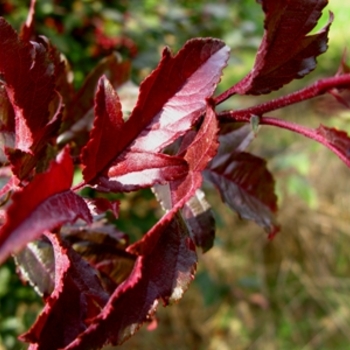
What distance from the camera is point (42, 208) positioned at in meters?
0.30

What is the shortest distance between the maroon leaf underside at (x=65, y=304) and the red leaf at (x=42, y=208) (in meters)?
0.06

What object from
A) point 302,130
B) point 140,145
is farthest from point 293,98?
point 140,145

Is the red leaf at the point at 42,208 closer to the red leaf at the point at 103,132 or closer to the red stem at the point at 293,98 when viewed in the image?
the red leaf at the point at 103,132

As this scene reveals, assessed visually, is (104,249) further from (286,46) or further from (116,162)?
(286,46)

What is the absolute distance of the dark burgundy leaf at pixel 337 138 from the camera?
453 millimetres

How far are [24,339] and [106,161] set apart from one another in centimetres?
15

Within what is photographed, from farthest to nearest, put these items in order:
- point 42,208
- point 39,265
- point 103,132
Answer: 1. point 39,265
2. point 103,132
3. point 42,208

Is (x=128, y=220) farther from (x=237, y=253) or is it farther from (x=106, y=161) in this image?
(x=237, y=253)

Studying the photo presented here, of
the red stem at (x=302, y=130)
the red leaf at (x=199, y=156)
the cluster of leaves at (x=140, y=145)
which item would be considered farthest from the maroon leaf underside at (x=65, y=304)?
the red stem at (x=302, y=130)

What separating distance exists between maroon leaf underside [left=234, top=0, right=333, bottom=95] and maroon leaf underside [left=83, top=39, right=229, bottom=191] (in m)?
0.04

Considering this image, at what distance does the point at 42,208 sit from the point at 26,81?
160mm

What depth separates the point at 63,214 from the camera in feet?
1.04

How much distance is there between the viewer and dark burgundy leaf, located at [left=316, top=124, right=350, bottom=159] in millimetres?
453

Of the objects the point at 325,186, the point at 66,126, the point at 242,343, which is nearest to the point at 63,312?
the point at 66,126
